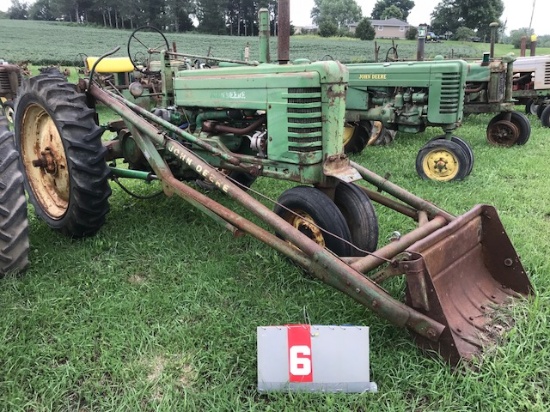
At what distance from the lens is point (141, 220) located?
4.31m

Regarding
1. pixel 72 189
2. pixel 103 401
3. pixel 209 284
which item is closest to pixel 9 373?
pixel 103 401

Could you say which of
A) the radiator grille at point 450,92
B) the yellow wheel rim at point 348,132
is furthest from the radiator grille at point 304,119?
the yellow wheel rim at point 348,132

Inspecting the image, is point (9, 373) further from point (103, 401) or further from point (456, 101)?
point (456, 101)

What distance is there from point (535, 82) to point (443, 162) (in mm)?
6073

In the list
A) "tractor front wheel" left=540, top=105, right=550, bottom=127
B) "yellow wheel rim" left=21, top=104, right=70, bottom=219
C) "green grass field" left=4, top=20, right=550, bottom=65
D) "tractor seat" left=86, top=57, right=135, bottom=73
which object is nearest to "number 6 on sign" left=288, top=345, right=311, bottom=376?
"yellow wheel rim" left=21, top=104, right=70, bottom=219

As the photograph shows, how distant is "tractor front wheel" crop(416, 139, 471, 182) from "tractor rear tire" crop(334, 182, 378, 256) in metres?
2.72

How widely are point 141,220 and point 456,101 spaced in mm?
4217

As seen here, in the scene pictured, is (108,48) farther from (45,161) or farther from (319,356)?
(319,356)

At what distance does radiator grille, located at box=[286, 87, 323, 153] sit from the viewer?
3049 millimetres

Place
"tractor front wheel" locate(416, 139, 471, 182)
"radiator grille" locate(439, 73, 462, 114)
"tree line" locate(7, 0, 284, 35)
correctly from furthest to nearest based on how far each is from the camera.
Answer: "tree line" locate(7, 0, 284, 35) → "radiator grille" locate(439, 73, 462, 114) → "tractor front wheel" locate(416, 139, 471, 182)

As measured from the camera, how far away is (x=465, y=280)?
8.95 feet

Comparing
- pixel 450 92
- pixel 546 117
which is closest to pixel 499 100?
pixel 450 92

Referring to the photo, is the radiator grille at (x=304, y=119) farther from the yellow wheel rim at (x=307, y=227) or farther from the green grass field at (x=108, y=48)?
the green grass field at (x=108, y=48)

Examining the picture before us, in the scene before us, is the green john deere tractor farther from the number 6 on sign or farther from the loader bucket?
the number 6 on sign
